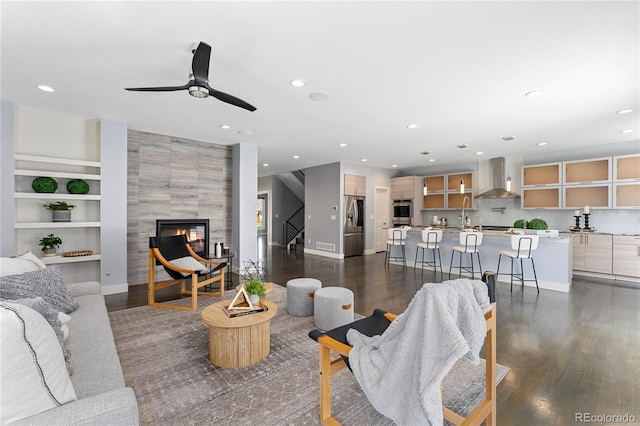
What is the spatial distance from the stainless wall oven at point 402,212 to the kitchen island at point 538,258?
274 cm

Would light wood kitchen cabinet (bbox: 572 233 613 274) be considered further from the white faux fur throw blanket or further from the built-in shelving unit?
the built-in shelving unit

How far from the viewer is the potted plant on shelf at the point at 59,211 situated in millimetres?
4320

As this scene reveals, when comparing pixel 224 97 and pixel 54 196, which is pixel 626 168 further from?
pixel 54 196

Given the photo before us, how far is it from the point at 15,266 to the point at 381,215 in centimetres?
846

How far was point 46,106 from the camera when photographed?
3.99m

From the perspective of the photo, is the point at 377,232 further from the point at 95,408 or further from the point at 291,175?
the point at 95,408

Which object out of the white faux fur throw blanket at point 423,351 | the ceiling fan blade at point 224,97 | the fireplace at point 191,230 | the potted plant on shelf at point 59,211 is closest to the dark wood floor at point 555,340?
the white faux fur throw blanket at point 423,351

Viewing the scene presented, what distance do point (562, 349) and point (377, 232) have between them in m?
6.56

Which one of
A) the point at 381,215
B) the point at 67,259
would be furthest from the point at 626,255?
the point at 67,259

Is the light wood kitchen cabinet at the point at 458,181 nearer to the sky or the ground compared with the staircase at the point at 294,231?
nearer to the sky

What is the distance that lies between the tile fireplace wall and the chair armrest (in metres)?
4.72

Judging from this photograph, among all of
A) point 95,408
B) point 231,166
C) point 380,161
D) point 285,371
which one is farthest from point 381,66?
point 380,161

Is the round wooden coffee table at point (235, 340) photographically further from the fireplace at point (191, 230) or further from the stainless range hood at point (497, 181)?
the stainless range hood at point (497, 181)

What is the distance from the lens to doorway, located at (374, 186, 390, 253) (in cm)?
933
